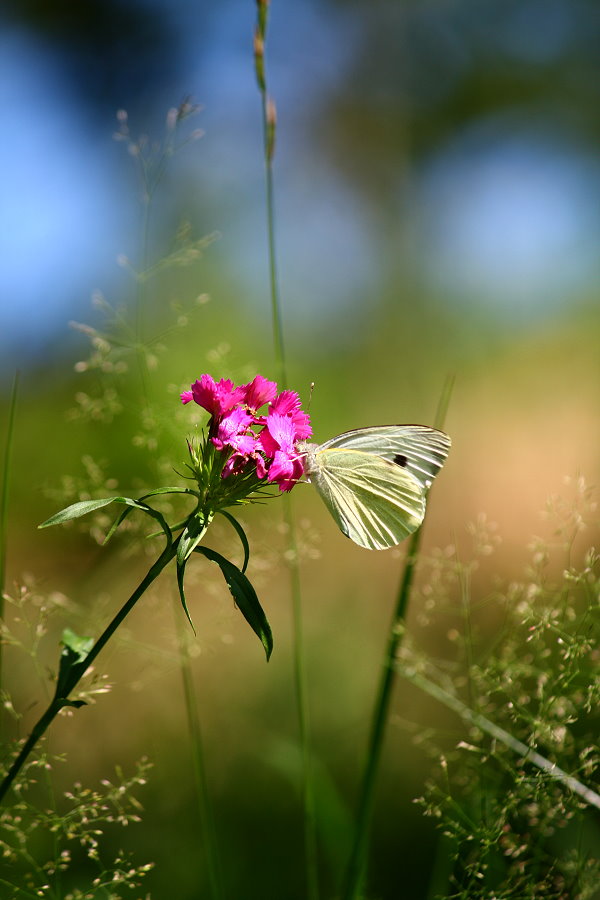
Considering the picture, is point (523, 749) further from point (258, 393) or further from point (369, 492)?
point (258, 393)

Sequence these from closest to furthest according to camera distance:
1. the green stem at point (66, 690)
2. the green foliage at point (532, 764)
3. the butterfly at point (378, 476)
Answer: the green stem at point (66, 690), the green foliage at point (532, 764), the butterfly at point (378, 476)

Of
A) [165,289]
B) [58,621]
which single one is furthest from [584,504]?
[165,289]

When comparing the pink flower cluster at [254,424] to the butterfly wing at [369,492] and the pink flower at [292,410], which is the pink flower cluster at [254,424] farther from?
the butterfly wing at [369,492]

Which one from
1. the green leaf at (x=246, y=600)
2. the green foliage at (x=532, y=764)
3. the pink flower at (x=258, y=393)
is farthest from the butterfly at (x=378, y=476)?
the green leaf at (x=246, y=600)

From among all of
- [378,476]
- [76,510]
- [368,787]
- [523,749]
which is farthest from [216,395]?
[523,749]

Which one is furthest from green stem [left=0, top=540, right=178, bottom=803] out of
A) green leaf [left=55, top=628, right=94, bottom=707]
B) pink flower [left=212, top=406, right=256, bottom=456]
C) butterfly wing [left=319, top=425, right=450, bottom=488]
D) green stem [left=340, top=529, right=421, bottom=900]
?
butterfly wing [left=319, top=425, right=450, bottom=488]

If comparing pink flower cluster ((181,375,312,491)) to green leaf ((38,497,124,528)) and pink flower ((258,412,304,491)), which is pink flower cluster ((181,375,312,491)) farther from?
green leaf ((38,497,124,528))

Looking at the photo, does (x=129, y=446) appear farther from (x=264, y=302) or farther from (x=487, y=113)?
(x=487, y=113)
